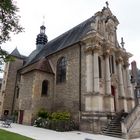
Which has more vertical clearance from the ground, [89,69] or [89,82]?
[89,69]

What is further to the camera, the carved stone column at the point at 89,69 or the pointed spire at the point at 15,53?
the pointed spire at the point at 15,53

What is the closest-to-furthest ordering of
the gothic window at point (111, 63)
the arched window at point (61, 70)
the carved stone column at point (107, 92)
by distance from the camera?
the carved stone column at point (107, 92)
the gothic window at point (111, 63)
the arched window at point (61, 70)

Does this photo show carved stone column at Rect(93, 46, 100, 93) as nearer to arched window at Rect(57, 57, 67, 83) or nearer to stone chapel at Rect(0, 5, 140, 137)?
stone chapel at Rect(0, 5, 140, 137)

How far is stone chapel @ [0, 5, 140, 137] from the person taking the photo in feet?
50.9

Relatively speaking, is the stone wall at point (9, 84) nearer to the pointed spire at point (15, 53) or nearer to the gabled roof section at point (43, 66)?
the pointed spire at point (15, 53)

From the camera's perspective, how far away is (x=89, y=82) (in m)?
16.4

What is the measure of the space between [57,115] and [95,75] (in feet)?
17.5

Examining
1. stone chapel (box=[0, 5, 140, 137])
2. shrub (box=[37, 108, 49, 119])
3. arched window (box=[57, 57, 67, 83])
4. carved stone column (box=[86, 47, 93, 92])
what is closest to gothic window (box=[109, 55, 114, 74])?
stone chapel (box=[0, 5, 140, 137])

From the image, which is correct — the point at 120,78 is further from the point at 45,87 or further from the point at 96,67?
the point at 45,87

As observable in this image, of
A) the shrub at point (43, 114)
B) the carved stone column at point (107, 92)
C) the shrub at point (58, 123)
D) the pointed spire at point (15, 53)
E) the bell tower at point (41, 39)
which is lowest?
the shrub at point (58, 123)

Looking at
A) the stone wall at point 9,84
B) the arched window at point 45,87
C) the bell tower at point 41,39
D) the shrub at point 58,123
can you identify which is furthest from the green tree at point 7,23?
the bell tower at point 41,39

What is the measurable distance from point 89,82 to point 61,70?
5.30 metres

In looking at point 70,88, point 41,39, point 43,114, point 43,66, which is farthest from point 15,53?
point 70,88

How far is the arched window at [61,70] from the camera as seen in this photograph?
20125mm
